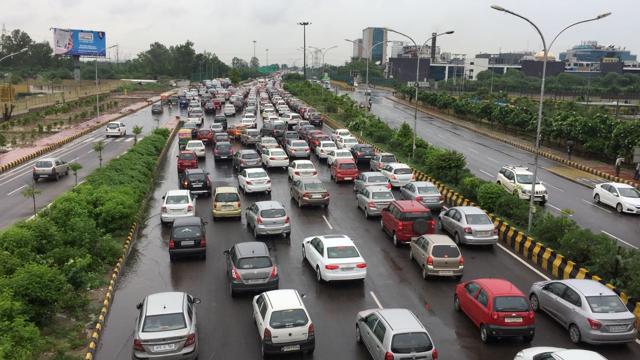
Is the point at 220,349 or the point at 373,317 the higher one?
the point at 373,317

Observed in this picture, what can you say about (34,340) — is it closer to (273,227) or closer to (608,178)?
(273,227)

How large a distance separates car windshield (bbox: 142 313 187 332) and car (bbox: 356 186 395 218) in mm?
14275

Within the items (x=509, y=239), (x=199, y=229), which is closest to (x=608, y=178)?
(x=509, y=239)

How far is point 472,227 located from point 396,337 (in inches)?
427

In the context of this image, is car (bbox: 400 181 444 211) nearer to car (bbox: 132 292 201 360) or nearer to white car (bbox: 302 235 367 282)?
white car (bbox: 302 235 367 282)

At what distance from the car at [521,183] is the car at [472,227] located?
678 centimetres

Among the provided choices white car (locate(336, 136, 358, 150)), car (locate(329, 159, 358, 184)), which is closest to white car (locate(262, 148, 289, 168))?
car (locate(329, 159, 358, 184))

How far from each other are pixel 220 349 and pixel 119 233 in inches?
430

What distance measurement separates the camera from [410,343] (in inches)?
491

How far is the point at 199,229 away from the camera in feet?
68.3

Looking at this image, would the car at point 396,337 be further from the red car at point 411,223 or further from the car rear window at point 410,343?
the red car at point 411,223

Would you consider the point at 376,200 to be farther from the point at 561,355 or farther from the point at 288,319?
the point at 561,355

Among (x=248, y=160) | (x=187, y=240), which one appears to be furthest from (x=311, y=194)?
(x=248, y=160)

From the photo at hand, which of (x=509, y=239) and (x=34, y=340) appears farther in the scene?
(x=509, y=239)
